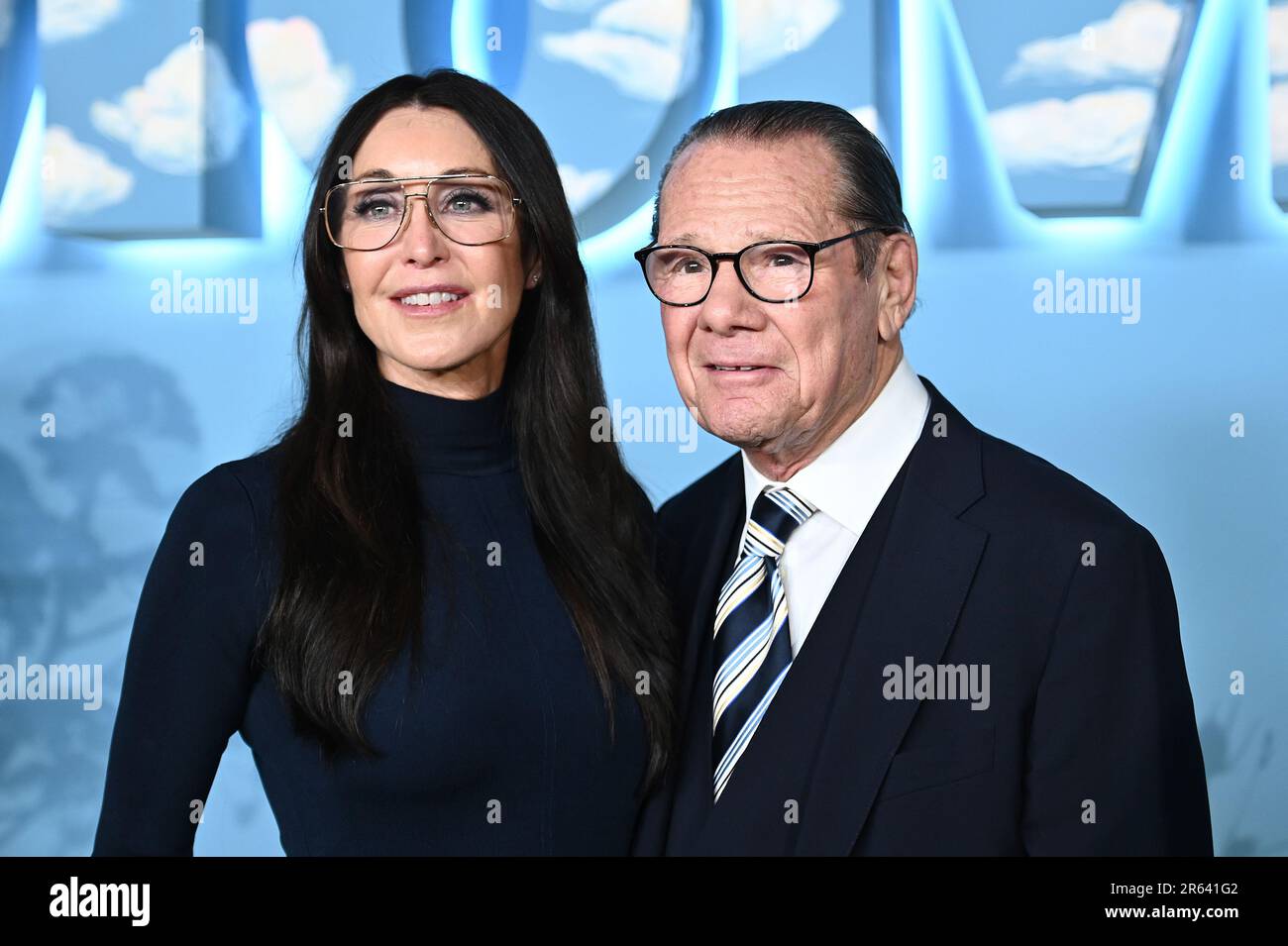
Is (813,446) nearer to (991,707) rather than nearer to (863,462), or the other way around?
(863,462)

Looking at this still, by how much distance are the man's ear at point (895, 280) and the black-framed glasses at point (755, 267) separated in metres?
0.05

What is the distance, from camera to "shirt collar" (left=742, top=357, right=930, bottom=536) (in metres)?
2.02

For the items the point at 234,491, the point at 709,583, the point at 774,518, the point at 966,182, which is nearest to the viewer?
the point at 234,491

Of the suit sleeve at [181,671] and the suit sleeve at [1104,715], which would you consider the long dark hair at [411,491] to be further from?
the suit sleeve at [1104,715]

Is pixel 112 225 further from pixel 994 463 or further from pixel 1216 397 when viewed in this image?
pixel 1216 397

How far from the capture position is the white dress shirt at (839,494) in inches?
79.2

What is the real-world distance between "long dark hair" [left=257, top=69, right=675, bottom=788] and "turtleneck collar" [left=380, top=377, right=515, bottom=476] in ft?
0.08

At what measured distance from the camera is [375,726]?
1.88 meters

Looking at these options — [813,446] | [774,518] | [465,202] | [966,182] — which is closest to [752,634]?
[774,518]

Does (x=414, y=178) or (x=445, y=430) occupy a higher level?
(x=414, y=178)

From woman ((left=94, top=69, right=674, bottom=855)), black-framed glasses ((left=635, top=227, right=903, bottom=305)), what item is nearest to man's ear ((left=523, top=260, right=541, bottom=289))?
woman ((left=94, top=69, right=674, bottom=855))

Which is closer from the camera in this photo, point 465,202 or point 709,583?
point 465,202

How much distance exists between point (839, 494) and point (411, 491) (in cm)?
63
